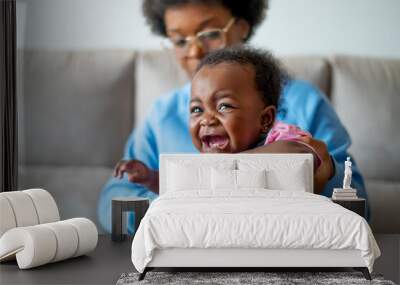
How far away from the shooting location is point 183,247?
4434 mm

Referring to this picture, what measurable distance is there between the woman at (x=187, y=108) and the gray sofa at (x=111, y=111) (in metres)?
0.09

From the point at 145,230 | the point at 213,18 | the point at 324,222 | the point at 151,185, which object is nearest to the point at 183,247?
the point at 145,230

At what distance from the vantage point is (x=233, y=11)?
625cm

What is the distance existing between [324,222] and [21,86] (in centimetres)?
324

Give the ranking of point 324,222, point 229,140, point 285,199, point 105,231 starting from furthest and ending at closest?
point 105,231 → point 229,140 → point 285,199 → point 324,222

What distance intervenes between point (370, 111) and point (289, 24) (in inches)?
40.5

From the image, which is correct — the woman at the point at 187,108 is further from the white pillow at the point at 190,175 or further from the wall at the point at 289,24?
the white pillow at the point at 190,175

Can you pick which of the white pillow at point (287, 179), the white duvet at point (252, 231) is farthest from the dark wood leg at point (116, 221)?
the white duvet at point (252, 231)

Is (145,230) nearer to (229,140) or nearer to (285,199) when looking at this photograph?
(285,199)

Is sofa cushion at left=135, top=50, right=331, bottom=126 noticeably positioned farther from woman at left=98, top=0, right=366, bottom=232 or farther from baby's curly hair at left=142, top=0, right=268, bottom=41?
baby's curly hair at left=142, top=0, right=268, bottom=41

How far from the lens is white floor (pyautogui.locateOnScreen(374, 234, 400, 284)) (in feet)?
15.6

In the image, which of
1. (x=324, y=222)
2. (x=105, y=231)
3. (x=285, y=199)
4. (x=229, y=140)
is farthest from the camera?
(x=105, y=231)

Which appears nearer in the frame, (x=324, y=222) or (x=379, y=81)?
(x=324, y=222)

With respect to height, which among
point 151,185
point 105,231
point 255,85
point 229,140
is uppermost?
point 255,85
